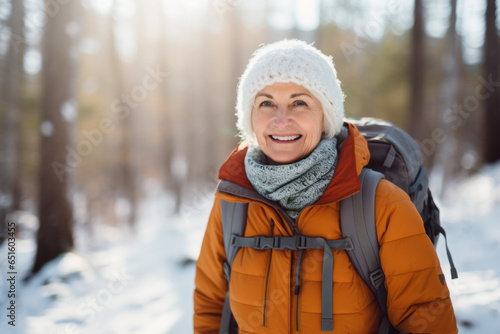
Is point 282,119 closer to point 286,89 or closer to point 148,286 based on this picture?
point 286,89

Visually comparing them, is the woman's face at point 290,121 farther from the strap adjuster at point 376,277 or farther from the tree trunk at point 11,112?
the tree trunk at point 11,112

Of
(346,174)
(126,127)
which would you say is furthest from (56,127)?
(126,127)

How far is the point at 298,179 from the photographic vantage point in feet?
5.92

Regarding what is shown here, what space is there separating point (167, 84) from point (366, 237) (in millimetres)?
13219

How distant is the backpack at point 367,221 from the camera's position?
5.37 feet

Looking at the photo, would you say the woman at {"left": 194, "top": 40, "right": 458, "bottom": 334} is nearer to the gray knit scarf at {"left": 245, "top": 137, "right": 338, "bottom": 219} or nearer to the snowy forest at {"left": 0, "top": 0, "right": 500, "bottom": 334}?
the gray knit scarf at {"left": 245, "top": 137, "right": 338, "bottom": 219}

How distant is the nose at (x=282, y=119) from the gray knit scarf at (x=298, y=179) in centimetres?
23

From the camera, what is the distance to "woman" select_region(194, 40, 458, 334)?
1.57 meters

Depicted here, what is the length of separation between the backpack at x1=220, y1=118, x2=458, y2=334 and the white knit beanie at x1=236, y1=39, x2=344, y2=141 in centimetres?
33

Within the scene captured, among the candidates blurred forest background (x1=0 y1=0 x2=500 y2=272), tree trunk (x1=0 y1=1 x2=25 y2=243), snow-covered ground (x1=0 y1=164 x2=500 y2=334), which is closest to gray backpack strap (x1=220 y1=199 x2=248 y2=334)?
snow-covered ground (x1=0 y1=164 x2=500 y2=334)

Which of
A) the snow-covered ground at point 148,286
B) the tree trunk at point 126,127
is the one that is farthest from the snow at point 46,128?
the tree trunk at point 126,127

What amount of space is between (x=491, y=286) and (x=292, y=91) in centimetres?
355

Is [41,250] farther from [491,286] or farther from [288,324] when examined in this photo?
[491,286]

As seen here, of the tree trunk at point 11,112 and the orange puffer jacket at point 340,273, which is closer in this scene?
the orange puffer jacket at point 340,273
